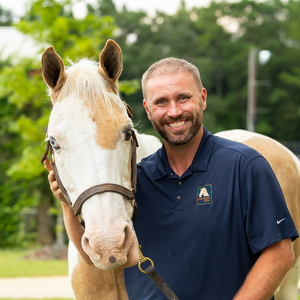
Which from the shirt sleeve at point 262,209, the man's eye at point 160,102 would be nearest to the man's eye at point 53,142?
the man's eye at point 160,102

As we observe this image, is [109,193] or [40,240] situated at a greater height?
[109,193]

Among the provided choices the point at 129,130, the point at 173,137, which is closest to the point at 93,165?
the point at 129,130

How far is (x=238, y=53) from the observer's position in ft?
118

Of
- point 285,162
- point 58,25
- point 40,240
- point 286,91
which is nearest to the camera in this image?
point 285,162

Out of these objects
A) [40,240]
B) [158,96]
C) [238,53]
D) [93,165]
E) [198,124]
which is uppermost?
[238,53]

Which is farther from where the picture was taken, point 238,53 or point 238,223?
point 238,53

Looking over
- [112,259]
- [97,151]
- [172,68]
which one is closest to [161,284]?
[112,259]

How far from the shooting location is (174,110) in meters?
2.04

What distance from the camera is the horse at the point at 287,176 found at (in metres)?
3.33

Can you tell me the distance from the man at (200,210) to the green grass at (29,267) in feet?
23.9

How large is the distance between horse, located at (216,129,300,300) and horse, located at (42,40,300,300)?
1695 mm

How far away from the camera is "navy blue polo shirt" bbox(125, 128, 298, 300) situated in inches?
69.6

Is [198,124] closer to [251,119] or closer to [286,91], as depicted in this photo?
[251,119]

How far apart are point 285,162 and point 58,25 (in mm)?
8335
